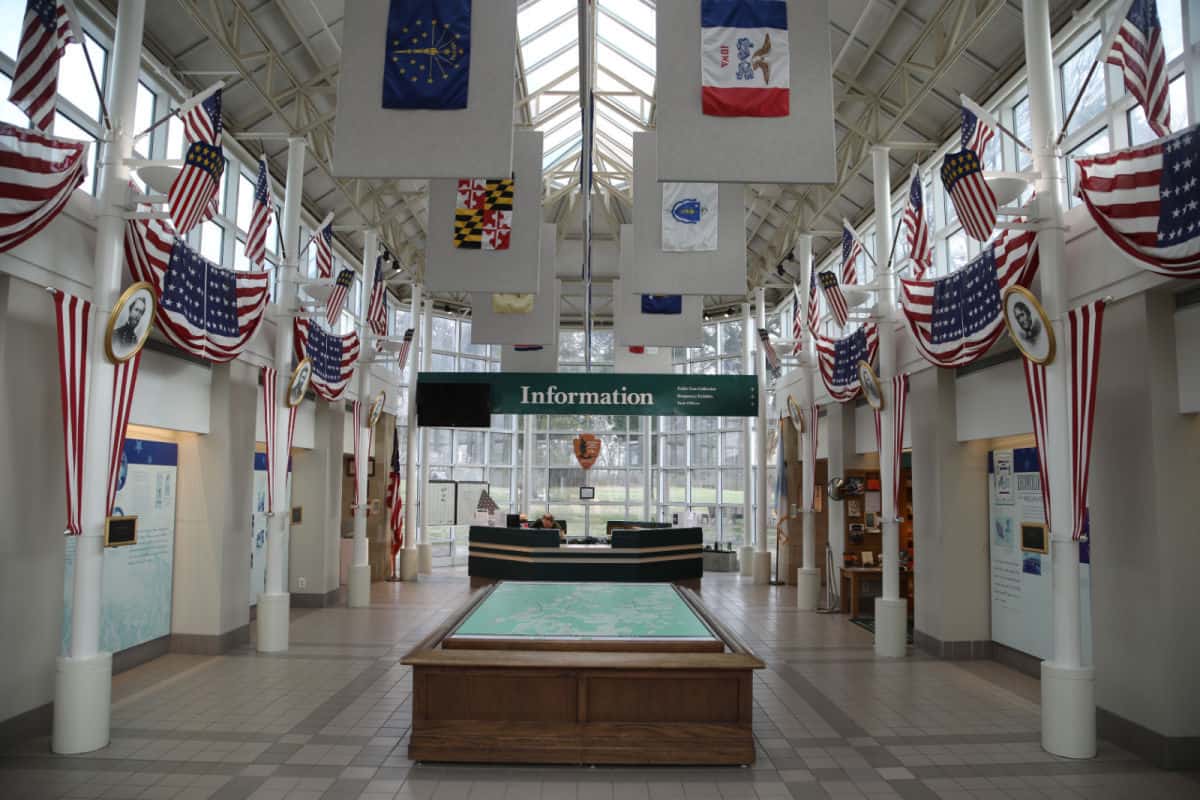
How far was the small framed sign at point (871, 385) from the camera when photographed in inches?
411

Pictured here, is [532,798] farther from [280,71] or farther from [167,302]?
[280,71]

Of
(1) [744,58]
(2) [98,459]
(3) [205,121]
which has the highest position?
(3) [205,121]

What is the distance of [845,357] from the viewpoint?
12219 millimetres

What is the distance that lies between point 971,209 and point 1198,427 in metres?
2.42

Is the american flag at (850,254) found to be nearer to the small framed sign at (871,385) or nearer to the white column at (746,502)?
the small framed sign at (871,385)

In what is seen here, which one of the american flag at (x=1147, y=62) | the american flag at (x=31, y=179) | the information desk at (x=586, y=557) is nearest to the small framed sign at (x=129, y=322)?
the american flag at (x=31, y=179)

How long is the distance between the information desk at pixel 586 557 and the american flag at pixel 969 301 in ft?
26.7

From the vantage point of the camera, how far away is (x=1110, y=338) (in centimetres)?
679

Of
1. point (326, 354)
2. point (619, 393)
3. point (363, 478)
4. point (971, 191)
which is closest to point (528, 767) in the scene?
point (971, 191)

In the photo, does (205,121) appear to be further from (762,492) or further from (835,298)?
(762,492)

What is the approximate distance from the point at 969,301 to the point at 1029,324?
1.69m

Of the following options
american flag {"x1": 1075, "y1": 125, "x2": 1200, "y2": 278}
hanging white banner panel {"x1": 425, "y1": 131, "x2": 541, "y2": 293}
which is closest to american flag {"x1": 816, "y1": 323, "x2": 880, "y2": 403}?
american flag {"x1": 1075, "y1": 125, "x2": 1200, "y2": 278}

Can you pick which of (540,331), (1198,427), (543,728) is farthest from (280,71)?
(1198,427)

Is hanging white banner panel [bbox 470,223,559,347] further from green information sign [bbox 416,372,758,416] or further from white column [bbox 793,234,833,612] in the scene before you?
white column [bbox 793,234,833,612]
